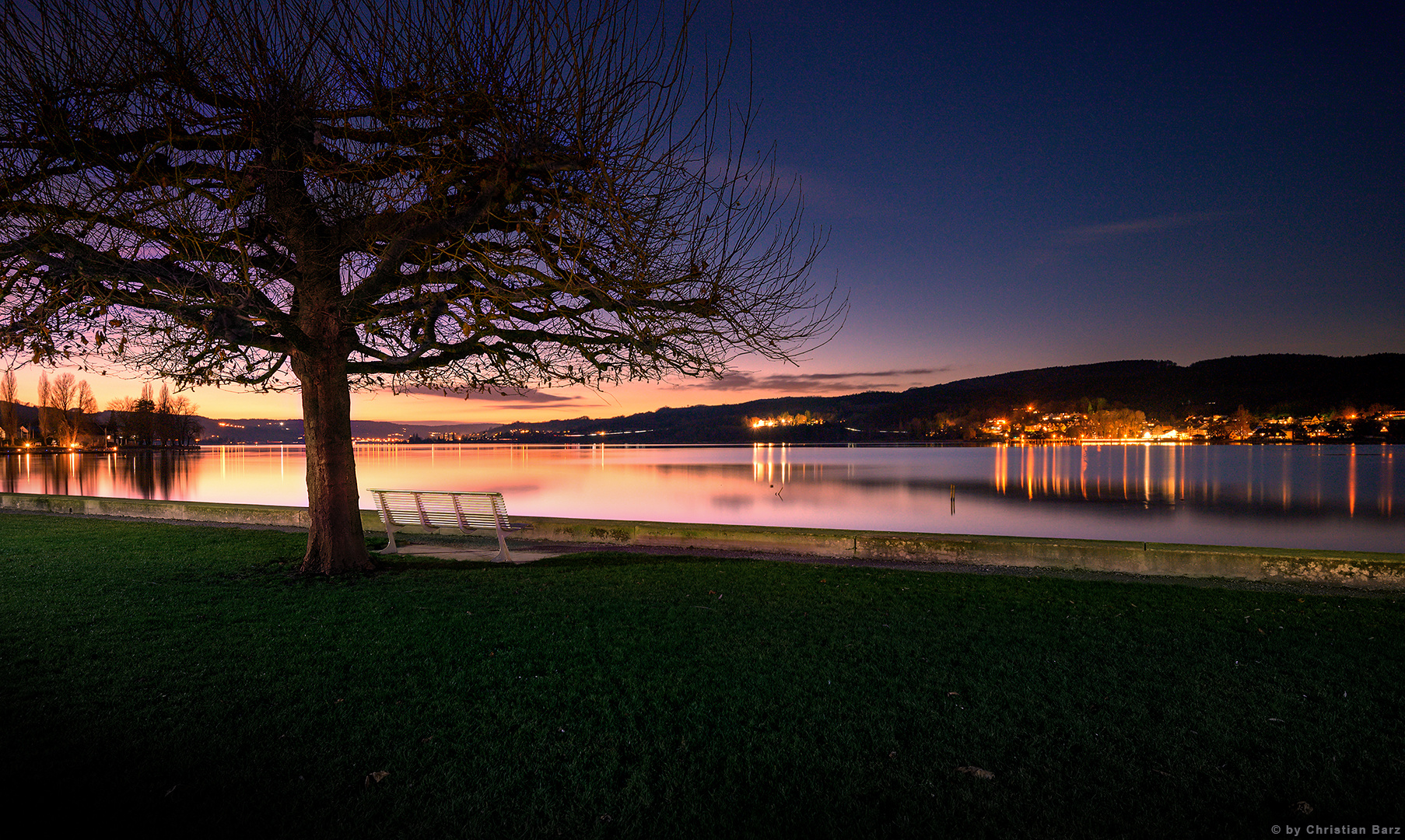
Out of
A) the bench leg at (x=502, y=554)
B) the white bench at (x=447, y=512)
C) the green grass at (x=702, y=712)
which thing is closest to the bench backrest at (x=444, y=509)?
the white bench at (x=447, y=512)

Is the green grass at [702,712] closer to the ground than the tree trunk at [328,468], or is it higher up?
closer to the ground

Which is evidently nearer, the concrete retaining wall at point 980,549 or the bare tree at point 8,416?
the concrete retaining wall at point 980,549

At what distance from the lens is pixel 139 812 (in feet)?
9.94

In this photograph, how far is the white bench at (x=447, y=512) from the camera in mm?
9594

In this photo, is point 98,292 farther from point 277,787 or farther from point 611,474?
point 611,474

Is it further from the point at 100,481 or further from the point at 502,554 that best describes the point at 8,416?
the point at 502,554

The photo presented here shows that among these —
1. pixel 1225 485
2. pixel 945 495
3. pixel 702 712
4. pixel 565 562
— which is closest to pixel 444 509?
pixel 565 562

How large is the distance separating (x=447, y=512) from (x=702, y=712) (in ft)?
24.0

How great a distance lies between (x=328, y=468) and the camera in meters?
8.25

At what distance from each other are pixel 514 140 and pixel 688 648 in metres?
4.33

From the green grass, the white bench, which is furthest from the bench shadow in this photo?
the green grass

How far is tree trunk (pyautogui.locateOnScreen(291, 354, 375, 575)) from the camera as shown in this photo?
8125 millimetres

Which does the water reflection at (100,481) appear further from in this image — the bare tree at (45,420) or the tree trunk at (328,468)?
the bare tree at (45,420)

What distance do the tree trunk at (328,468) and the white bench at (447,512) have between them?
1.32m
